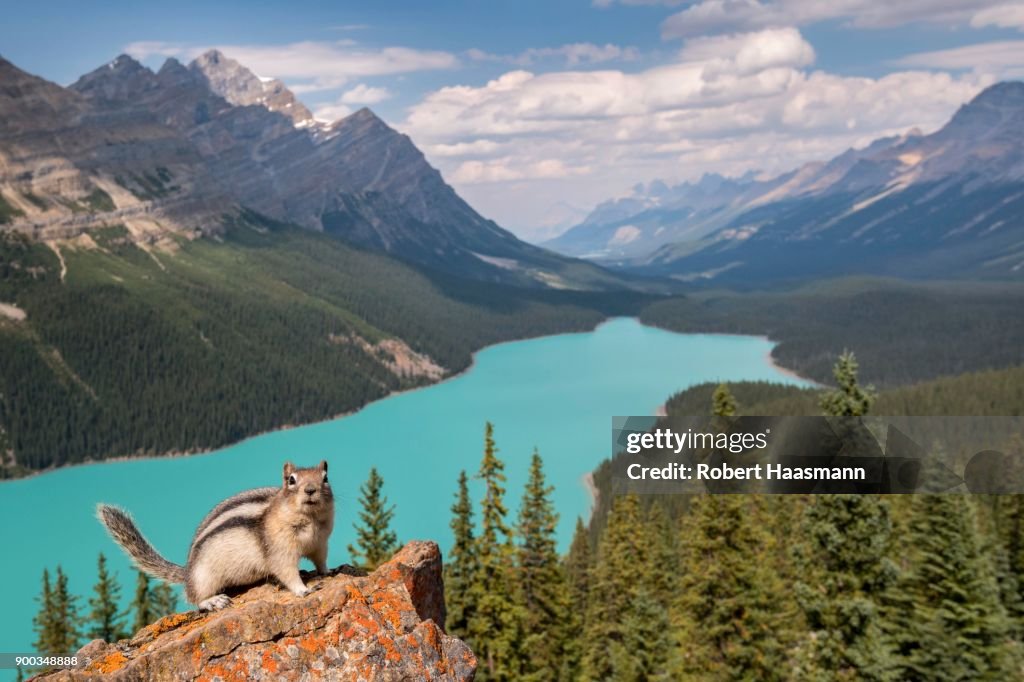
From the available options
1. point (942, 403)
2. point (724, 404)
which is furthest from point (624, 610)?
point (942, 403)

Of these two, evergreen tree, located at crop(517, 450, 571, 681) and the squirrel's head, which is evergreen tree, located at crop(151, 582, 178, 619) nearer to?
evergreen tree, located at crop(517, 450, 571, 681)

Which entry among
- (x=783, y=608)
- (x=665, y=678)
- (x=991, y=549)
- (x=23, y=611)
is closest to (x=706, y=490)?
(x=665, y=678)

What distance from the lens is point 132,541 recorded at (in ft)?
31.6

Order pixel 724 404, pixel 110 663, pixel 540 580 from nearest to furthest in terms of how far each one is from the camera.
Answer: pixel 110 663, pixel 724 404, pixel 540 580

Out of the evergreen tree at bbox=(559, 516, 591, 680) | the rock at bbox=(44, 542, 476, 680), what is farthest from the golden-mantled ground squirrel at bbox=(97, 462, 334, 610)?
the evergreen tree at bbox=(559, 516, 591, 680)

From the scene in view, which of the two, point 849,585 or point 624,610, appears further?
point 624,610

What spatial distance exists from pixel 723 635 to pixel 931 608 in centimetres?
645

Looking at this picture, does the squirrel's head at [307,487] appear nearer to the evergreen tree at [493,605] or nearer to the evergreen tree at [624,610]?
the evergreen tree at [493,605]

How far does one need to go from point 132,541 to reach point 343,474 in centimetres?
11348

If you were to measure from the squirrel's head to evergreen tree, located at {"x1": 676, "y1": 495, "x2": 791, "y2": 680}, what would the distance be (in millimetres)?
20113

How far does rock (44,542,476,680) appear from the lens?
294 inches

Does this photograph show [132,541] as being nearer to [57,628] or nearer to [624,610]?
[624,610]

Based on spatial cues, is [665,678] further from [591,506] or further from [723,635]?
[591,506]

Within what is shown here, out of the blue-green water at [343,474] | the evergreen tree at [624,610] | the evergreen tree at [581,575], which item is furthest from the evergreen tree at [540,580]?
the blue-green water at [343,474]
